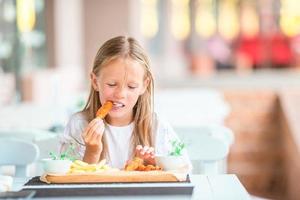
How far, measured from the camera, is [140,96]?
9.23 feet

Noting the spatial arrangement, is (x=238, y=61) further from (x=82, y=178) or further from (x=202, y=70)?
(x=82, y=178)

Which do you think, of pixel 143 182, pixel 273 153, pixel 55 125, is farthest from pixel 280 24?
pixel 143 182

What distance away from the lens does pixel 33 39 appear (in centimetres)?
794

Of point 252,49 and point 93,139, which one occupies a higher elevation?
point 93,139

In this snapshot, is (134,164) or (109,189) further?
(134,164)

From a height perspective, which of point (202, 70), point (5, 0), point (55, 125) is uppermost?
point (5, 0)

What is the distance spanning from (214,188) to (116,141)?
42 centimetres

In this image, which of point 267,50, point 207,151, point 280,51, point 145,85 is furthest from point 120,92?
point 280,51

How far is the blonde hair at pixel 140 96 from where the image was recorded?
2.75 meters

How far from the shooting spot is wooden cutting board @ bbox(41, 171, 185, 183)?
8.23ft

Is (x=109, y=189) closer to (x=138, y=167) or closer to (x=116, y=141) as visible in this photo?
(x=138, y=167)

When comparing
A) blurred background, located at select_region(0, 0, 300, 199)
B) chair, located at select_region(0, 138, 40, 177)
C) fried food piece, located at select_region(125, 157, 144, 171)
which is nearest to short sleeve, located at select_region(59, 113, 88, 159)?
fried food piece, located at select_region(125, 157, 144, 171)

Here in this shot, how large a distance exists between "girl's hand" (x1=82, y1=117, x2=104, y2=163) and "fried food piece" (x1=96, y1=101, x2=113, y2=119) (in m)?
0.02

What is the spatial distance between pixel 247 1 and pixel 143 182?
12270mm
